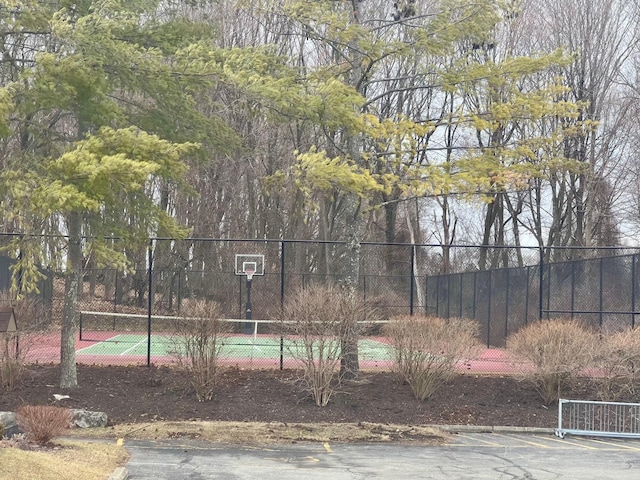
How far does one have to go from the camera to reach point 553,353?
1362 cm

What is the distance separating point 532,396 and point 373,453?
4810 mm

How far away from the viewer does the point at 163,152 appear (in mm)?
11727

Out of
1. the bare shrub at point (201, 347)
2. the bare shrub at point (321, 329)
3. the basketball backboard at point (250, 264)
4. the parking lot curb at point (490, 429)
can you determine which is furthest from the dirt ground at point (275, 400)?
the basketball backboard at point (250, 264)

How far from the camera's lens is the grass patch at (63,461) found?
7.36m

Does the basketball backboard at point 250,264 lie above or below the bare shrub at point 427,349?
above

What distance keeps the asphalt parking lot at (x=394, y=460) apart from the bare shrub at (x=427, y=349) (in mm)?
1817

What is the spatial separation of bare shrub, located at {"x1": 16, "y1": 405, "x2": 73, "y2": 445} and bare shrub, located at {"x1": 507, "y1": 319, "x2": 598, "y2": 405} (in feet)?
26.6

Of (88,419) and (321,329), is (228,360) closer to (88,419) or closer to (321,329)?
(321,329)

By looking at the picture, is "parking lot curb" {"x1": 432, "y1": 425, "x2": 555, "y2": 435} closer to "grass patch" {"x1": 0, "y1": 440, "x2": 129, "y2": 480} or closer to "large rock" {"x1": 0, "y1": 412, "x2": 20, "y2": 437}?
"grass patch" {"x1": 0, "y1": 440, "x2": 129, "y2": 480}

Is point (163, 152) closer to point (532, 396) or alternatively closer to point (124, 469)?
point (124, 469)

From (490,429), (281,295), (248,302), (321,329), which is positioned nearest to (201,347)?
(321,329)

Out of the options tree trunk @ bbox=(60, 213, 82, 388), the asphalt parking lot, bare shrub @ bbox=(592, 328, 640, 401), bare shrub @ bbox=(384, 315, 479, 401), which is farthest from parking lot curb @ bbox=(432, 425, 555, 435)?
tree trunk @ bbox=(60, 213, 82, 388)

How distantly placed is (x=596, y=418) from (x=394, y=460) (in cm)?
464

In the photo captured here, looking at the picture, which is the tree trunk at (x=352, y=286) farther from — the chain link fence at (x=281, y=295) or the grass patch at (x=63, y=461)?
the grass patch at (x=63, y=461)
